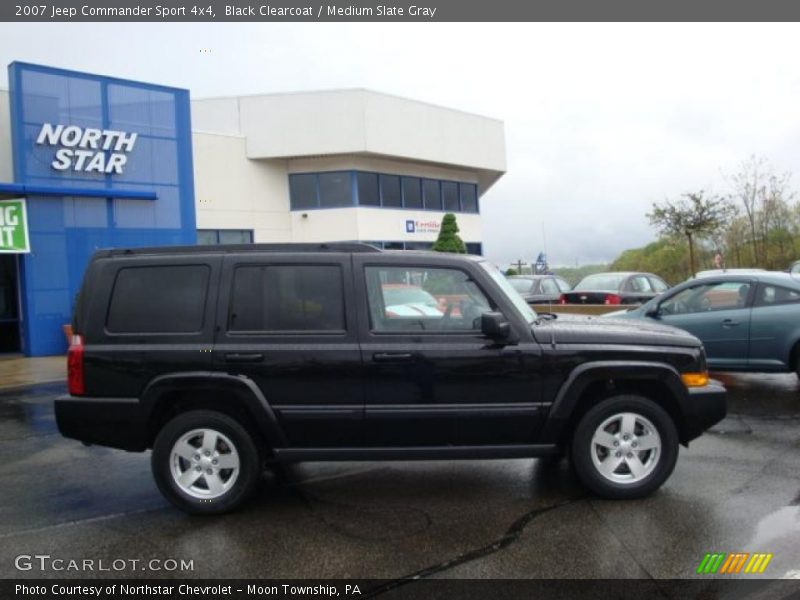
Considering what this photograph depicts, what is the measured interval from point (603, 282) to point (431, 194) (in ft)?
47.1

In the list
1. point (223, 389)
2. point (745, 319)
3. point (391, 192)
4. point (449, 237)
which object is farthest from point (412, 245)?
point (223, 389)

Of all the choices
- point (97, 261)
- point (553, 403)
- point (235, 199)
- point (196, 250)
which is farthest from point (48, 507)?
point (235, 199)

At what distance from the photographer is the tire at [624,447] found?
14.7 feet

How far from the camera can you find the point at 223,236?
24469 mm

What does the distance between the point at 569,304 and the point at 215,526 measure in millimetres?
12477

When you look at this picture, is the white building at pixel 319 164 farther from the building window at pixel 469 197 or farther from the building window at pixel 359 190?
the building window at pixel 469 197

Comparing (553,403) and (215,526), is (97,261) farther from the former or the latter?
(553,403)

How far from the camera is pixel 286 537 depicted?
4027 mm

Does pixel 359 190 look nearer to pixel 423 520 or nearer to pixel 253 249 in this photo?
pixel 253 249

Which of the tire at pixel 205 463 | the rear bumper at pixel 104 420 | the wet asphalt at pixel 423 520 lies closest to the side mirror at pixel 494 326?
the wet asphalt at pixel 423 520

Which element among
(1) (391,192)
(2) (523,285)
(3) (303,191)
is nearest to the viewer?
(2) (523,285)

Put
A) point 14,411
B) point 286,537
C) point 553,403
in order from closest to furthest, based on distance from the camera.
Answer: point 286,537
point 553,403
point 14,411

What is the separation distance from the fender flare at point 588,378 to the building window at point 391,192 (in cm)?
2323

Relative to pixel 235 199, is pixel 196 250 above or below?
below
